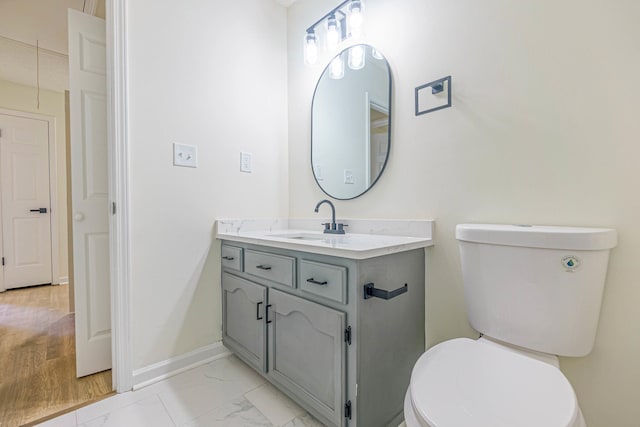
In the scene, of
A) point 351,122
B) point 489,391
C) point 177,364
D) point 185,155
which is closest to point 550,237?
point 489,391

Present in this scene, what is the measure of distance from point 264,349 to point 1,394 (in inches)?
48.6

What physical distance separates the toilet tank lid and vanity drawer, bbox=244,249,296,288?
28.5 inches

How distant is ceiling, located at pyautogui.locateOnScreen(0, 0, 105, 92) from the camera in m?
2.06

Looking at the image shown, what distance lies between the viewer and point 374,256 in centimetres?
100

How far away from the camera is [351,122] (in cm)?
167

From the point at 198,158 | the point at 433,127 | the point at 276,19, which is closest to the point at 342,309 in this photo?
the point at 433,127

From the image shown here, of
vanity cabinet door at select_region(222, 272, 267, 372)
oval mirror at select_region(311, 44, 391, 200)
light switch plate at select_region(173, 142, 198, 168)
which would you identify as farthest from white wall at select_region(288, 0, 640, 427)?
light switch plate at select_region(173, 142, 198, 168)

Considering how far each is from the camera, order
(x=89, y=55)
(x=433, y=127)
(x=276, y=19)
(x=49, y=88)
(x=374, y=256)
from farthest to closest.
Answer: (x=49, y=88), (x=276, y=19), (x=89, y=55), (x=433, y=127), (x=374, y=256)

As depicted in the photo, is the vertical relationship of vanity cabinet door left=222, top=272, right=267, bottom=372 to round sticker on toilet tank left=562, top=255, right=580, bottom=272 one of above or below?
below

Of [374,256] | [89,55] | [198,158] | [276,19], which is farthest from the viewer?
[276,19]

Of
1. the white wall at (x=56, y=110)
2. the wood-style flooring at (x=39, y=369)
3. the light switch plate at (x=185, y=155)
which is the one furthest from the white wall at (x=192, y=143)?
the white wall at (x=56, y=110)

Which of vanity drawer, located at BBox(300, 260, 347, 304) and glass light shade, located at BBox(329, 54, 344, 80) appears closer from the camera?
vanity drawer, located at BBox(300, 260, 347, 304)

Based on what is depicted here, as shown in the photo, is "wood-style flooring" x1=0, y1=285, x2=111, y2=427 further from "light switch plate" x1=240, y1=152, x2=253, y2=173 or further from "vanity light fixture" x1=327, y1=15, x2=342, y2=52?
"vanity light fixture" x1=327, y1=15, x2=342, y2=52

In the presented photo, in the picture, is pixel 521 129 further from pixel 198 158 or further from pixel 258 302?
pixel 198 158
